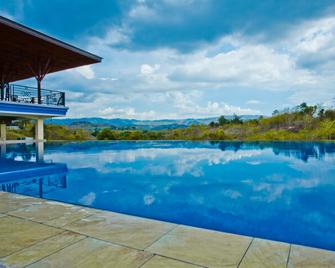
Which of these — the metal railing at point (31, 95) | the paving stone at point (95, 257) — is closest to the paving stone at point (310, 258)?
the paving stone at point (95, 257)

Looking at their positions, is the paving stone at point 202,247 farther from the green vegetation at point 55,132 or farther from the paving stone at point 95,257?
the green vegetation at point 55,132

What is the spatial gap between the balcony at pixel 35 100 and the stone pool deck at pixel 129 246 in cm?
982

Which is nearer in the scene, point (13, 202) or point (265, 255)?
point (265, 255)

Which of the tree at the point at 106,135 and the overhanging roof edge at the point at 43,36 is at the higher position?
the overhanging roof edge at the point at 43,36

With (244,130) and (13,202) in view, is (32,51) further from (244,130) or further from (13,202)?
(244,130)

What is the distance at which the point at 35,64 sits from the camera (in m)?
12.7

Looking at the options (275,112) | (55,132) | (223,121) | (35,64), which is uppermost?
(35,64)

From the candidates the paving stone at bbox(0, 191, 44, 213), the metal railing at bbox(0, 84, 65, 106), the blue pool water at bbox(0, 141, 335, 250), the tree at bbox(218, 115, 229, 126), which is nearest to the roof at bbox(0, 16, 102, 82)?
the metal railing at bbox(0, 84, 65, 106)

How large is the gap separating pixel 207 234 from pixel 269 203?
6.61ft

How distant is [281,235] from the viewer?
287 cm

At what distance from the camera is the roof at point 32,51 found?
31.3ft

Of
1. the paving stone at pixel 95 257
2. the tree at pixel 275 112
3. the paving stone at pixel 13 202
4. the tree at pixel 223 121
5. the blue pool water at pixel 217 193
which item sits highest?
the tree at pixel 275 112

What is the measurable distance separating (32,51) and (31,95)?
2.42 metres

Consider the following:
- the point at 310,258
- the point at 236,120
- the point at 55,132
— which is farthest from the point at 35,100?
the point at 236,120
